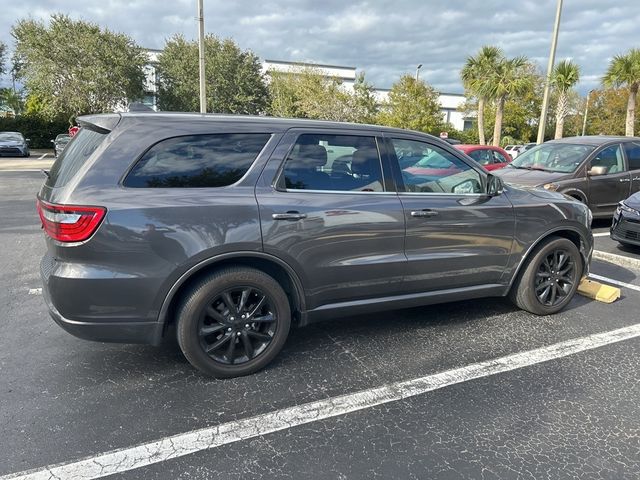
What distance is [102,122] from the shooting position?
10.1ft

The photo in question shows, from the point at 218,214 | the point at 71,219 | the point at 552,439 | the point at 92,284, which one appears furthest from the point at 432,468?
the point at 71,219

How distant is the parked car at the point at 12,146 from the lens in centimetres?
2258

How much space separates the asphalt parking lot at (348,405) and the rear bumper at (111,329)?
0.37 meters

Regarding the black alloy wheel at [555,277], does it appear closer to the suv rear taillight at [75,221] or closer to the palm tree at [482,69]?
the suv rear taillight at [75,221]

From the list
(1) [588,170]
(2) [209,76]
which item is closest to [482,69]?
(2) [209,76]

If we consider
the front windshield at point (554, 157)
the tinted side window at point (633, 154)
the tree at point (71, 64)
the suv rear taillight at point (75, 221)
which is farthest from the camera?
the tree at point (71, 64)

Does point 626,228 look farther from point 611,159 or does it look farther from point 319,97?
point 319,97

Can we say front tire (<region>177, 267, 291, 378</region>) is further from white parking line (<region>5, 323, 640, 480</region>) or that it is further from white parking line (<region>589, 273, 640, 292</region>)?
white parking line (<region>589, 273, 640, 292</region>)

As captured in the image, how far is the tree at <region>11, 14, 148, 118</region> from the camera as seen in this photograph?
1030 inches

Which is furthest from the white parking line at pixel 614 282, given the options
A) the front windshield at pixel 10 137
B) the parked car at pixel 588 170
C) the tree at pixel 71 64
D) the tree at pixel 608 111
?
the tree at pixel 608 111

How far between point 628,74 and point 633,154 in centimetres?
2094

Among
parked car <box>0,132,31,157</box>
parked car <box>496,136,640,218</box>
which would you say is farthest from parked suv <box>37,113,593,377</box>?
parked car <box>0,132,31,157</box>

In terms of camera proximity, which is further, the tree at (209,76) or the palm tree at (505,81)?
the tree at (209,76)

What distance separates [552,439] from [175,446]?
6.94 ft
